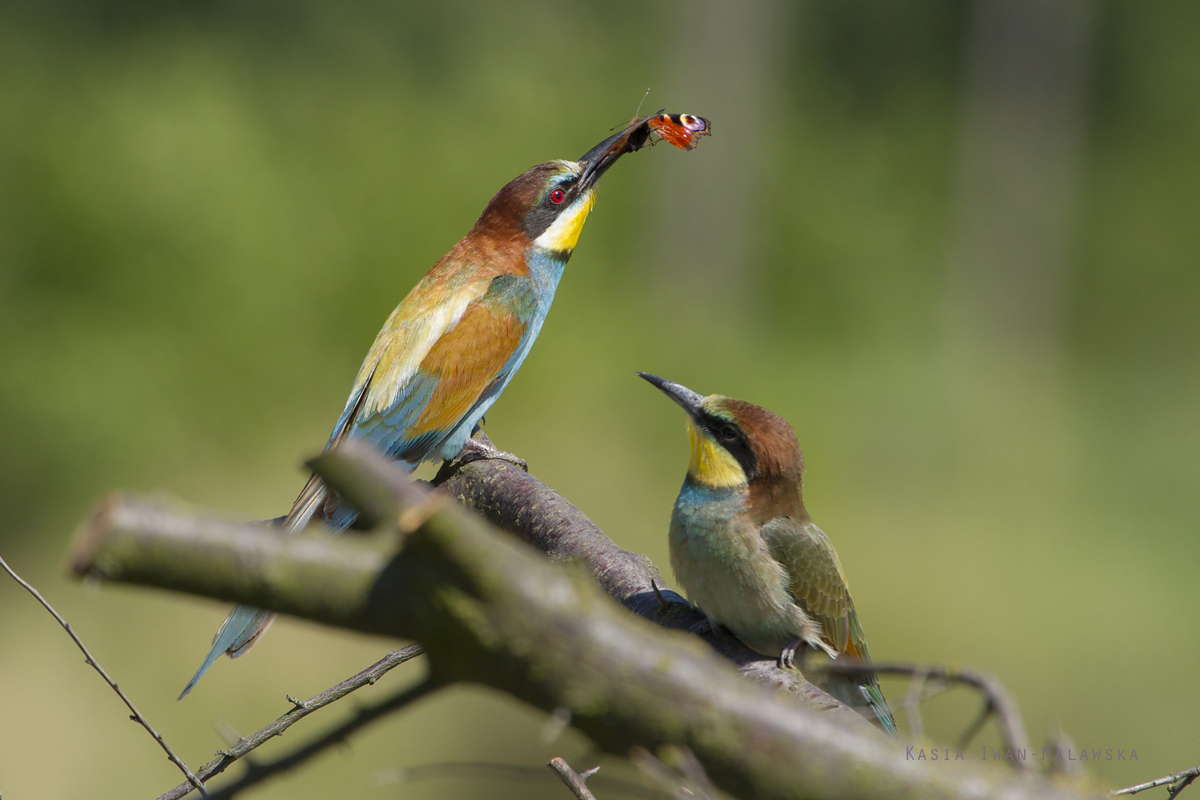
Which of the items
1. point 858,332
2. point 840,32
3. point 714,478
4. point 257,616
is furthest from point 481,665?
point 840,32

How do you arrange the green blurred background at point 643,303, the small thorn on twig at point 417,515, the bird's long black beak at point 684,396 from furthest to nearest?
the green blurred background at point 643,303 < the bird's long black beak at point 684,396 < the small thorn on twig at point 417,515

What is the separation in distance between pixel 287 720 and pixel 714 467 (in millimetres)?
801

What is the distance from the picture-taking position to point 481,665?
2.09ft

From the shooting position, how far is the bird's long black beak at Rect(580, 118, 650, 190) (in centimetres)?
284

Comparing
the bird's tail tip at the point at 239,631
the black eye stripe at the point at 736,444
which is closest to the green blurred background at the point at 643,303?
the bird's tail tip at the point at 239,631

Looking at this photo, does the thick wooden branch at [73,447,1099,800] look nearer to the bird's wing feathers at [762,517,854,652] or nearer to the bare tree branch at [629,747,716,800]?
the bare tree branch at [629,747,716,800]

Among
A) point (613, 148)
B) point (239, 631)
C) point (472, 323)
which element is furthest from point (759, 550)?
point (613, 148)

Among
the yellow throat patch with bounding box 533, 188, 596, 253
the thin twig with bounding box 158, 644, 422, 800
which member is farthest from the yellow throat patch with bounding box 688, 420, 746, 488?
the yellow throat patch with bounding box 533, 188, 596, 253

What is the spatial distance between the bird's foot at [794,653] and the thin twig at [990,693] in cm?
103

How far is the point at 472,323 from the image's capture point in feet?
8.68

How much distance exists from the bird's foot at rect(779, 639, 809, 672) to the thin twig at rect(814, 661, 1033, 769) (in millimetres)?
1032

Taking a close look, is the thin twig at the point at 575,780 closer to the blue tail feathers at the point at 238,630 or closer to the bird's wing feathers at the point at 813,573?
the bird's wing feathers at the point at 813,573

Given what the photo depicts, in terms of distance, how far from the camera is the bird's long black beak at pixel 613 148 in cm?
284

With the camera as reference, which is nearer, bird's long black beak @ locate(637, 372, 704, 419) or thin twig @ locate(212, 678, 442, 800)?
thin twig @ locate(212, 678, 442, 800)
